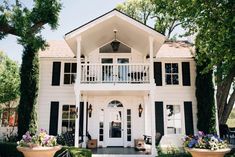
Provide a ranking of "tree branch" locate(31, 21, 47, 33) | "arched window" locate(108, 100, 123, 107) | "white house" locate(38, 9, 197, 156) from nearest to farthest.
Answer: "tree branch" locate(31, 21, 47, 33)
"white house" locate(38, 9, 197, 156)
"arched window" locate(108, 100, 123, 107)

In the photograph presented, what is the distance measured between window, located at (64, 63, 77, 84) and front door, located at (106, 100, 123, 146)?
2.81 meters

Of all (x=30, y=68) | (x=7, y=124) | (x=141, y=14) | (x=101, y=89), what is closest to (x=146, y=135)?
(x=101, y=89)

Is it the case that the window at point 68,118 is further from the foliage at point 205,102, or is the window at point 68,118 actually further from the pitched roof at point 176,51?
the foliage at point 205,102

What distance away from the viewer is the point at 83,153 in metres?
9.89

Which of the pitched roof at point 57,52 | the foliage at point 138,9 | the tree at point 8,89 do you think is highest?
the foliage at point 138,9

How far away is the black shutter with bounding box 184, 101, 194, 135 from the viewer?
14391mm

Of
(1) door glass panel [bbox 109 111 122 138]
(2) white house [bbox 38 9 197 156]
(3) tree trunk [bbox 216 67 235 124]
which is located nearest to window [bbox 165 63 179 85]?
(2) white house [bbox 38 9 197 156]

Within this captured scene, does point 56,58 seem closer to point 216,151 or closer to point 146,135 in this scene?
point 146,135

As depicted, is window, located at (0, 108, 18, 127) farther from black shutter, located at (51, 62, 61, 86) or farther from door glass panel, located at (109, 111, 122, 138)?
door glass panel, located at (109, 111, 122, 138)

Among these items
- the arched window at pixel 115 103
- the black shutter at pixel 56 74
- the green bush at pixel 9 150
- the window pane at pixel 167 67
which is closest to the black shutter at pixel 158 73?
the window pane at pixel 167 67

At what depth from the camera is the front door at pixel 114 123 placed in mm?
14719

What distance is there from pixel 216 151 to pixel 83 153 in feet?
17.8

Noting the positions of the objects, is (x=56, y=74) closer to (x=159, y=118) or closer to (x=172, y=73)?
(x=159, y=118)

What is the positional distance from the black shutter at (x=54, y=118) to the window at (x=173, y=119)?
21.5 feet
